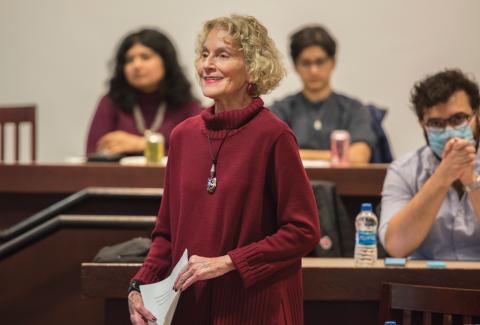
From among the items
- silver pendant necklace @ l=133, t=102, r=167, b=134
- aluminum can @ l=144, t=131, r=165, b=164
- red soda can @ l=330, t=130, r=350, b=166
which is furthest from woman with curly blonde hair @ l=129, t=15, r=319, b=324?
silver pendant necklace @ l=133, t=102, r=167, b=134

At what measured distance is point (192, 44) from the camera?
5.82 m

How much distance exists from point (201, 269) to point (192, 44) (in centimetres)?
419

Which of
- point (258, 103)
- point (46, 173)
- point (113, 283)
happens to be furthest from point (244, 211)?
point (46, 173)

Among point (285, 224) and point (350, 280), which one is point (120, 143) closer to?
point (350, 280)

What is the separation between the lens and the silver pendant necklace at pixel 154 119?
449cm

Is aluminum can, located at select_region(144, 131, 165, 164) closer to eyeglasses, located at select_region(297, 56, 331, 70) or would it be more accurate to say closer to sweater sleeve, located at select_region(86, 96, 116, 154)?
sweater sleeve, located at select_region(86, 96, 116, 154)

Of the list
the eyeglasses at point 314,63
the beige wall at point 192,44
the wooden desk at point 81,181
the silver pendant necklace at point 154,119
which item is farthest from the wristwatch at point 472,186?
the beige wall at point 192,44

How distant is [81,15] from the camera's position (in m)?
5.91

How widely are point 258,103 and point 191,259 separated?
1.19ft

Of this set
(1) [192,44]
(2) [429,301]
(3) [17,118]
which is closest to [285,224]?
(2) [429,301]

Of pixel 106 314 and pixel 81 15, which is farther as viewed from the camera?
pixel 81 15

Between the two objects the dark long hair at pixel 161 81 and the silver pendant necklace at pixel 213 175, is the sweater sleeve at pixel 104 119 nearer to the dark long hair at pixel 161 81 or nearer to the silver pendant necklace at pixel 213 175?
the dark long hair at pixel 161 81

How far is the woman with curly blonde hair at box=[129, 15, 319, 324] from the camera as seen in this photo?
181 cm

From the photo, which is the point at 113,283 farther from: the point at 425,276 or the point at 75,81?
the point at 75,81
